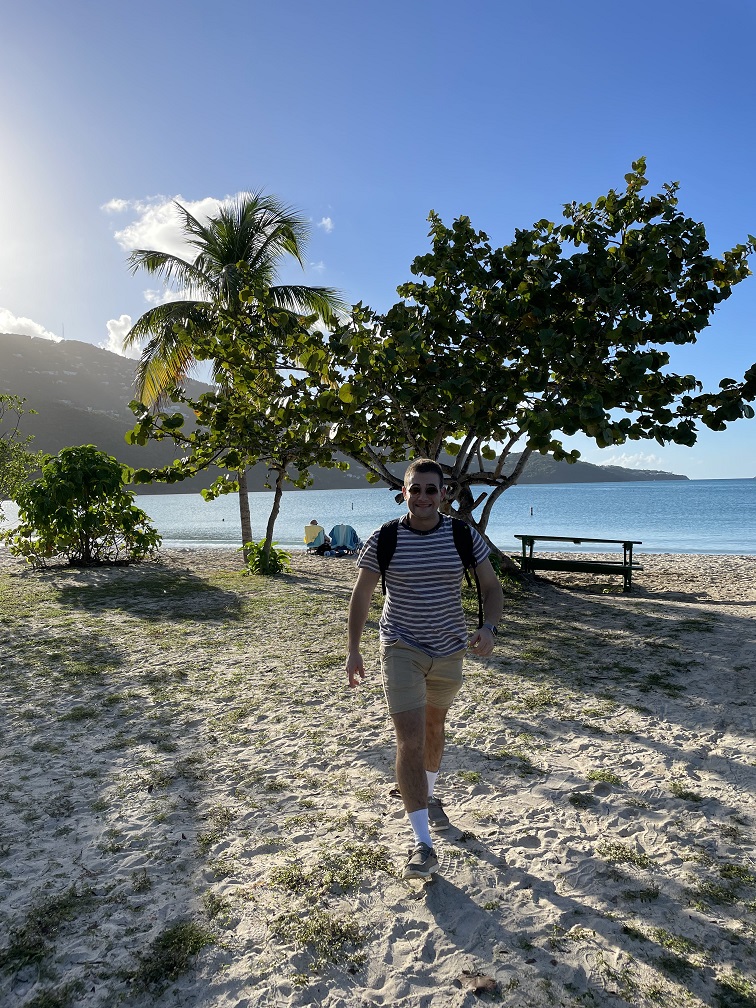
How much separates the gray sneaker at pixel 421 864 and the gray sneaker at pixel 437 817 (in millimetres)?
386

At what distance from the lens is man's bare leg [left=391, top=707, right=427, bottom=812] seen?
121 inches

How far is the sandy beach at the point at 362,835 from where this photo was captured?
239 cm

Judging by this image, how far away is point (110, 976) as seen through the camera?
2.39 meters

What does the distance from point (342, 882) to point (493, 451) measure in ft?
27.7

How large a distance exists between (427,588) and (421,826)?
1.13 meters

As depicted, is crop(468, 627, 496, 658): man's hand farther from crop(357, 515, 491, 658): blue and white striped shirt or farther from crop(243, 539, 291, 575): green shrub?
crop(243, 539, 291, 575): green shrub

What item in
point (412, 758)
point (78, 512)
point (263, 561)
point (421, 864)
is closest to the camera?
point (421, 864)

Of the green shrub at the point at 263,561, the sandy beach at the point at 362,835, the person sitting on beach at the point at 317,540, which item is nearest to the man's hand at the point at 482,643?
the sandy beach at the point at 362,835

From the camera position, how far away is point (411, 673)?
3.09 meters

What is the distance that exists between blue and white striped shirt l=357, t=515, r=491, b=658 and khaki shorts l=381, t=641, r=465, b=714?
3cm

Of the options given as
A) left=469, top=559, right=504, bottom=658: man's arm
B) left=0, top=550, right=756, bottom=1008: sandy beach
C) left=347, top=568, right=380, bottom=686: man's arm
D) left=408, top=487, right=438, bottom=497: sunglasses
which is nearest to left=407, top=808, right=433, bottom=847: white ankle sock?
left=0, top=550, right=756, bottom=1008: sandy beach

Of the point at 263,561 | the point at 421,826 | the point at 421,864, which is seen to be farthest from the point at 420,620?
the point at 263,561

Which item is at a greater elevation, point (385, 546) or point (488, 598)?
point (385, 546)

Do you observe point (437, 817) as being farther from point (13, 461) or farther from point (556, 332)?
point (13, 461)
